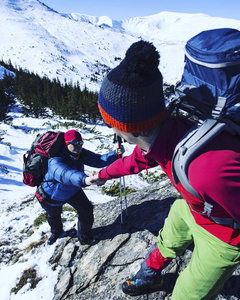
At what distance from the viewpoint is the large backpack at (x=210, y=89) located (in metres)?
1.07

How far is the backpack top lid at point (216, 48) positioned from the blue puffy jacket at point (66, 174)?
1.98m

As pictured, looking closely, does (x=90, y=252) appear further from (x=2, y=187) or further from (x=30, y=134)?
(x=30, y=134)

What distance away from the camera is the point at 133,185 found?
798 cm

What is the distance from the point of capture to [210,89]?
115 centimetres

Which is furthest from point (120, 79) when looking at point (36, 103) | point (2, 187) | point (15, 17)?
point (15, 17)

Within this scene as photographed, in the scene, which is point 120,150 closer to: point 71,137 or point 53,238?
point 71,137

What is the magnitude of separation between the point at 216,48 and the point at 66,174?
7.58ft

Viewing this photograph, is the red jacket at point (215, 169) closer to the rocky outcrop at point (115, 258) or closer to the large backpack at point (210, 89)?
the large backpack at point (210, 89)

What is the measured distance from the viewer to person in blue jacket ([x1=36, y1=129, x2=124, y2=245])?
2.80 metres

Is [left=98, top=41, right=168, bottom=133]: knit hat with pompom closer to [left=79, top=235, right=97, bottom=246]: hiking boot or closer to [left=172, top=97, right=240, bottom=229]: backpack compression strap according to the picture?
[left=172, top=97, right=240, bottom=229]: backpack compression strap

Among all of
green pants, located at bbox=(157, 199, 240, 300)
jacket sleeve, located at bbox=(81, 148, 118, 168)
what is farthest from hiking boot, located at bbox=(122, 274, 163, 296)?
jacket sleeve, located at bbox=(81, 148, 118, 168)

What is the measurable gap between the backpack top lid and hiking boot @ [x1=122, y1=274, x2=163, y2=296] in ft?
8.49

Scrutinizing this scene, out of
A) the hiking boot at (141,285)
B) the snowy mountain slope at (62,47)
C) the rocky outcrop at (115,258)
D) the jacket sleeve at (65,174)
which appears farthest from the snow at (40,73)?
the jacket sleeve at (65,174)

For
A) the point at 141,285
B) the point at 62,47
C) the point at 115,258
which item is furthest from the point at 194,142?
the point at 62,47
